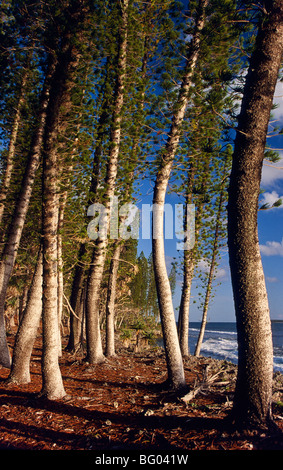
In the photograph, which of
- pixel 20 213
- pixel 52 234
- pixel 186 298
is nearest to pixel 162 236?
pixel 52 234

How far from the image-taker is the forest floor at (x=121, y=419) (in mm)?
3496

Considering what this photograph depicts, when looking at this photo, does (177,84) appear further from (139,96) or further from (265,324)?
(265,324)

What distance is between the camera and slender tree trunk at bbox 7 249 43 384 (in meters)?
6.28

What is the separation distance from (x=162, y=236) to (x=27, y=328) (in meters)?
3.76

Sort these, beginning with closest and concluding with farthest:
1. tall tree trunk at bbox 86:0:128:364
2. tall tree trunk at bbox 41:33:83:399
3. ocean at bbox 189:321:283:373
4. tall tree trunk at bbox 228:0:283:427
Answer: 1. tall tree trunk at bbox 228:0:283:427
2. tall tree trunk at bbox 41:33:83:399
3. tall tree trunk at bbox 86:0:128:364
4. ocean at bbox 189:321:283:373

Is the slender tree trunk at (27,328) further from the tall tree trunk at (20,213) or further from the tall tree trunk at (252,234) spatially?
the tall tree trunk at (252,234)

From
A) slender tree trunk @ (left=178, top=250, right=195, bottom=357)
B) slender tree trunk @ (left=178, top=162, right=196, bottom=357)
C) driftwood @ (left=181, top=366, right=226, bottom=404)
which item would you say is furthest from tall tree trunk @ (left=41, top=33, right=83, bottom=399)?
slender tree trunk @ (left=178, top=250, right=195, bottom=357)

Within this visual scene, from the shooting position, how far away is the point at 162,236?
6188 mm

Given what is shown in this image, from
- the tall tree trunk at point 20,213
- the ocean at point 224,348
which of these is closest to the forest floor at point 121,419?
the tall tree trunk at point 20,213

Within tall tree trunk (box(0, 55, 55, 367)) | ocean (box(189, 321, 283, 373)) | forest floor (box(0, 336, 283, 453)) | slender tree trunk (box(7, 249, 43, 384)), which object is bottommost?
ocean (box(189, 321, 283, 373))

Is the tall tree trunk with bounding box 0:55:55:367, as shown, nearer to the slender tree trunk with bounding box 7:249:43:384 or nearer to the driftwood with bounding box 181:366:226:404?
the slender tree trunk with bounding box 7:249:43:384

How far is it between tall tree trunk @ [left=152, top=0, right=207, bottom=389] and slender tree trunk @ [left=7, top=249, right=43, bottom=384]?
2.70 m
